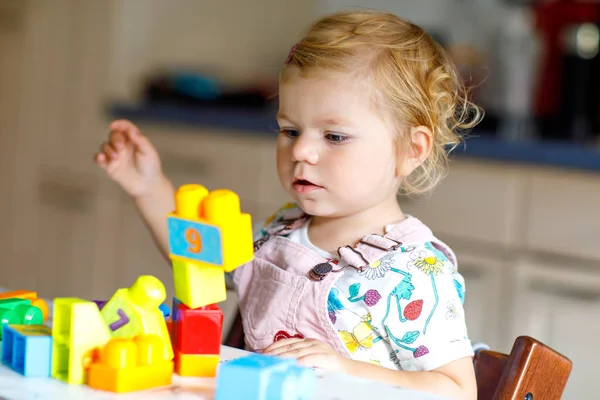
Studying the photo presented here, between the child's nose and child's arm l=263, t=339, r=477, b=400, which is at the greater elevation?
the child's nose

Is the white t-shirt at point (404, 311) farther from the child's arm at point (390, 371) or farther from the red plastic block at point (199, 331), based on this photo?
the red plastic block at point (199, 331)

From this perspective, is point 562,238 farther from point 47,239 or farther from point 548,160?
point 47,239

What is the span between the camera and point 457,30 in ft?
9.87

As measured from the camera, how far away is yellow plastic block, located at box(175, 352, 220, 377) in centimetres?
79

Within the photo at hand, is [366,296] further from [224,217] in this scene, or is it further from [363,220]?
[224,217]

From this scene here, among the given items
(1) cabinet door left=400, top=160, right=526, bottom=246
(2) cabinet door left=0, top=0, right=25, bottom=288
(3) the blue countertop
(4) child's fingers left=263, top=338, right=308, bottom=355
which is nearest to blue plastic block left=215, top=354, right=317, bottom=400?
(4) child's fingers left=263, top=338, right=308, bottom=355

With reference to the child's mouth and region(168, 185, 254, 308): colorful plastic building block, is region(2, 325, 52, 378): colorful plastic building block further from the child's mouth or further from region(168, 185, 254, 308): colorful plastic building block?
the child's mouth

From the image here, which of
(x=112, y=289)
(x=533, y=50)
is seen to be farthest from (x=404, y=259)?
(x=112, y=289)

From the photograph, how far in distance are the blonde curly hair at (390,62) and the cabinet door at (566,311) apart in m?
1.02

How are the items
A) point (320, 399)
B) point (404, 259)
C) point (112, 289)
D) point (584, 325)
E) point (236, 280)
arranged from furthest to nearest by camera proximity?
point (112, 289)
point (584, 325)
point (236, 280)
point (404, 259)
point (320, 399)

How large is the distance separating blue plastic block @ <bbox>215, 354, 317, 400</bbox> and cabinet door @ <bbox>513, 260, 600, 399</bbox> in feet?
4.86

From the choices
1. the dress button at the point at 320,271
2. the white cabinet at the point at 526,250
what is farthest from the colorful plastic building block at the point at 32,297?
the white cabinet at the point at 526,250

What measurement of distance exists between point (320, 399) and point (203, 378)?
0.12 meters

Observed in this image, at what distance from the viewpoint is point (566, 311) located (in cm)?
210
